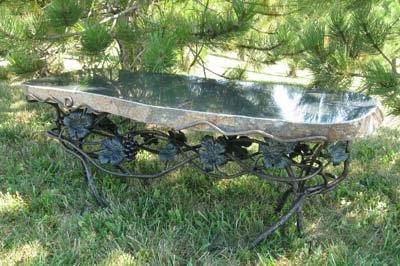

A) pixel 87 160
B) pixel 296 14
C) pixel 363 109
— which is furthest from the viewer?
pixel 296 14

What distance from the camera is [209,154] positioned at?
63.2 inches

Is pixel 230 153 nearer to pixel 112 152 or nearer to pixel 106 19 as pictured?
pixel 112 152

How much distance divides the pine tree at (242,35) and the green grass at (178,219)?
45 centimetres

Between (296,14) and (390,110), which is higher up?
(296,14)

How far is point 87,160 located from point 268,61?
1085 mm

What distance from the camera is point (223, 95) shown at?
1.75m

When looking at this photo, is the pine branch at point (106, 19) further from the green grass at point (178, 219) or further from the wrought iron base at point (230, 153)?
the green grass at point (178, 219)

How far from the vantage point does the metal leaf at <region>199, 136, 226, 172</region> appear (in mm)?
1602

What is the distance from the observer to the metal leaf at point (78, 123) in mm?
1844

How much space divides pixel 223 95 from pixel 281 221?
480 millimetres

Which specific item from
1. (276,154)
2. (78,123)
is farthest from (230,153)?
(78,123)

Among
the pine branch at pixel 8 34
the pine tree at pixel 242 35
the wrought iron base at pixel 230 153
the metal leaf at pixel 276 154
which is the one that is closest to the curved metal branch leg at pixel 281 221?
the wrought iron base at pixel 230 153

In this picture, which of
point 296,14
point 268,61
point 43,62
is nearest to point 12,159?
point 43,62

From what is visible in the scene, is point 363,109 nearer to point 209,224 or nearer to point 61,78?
point 209,224
